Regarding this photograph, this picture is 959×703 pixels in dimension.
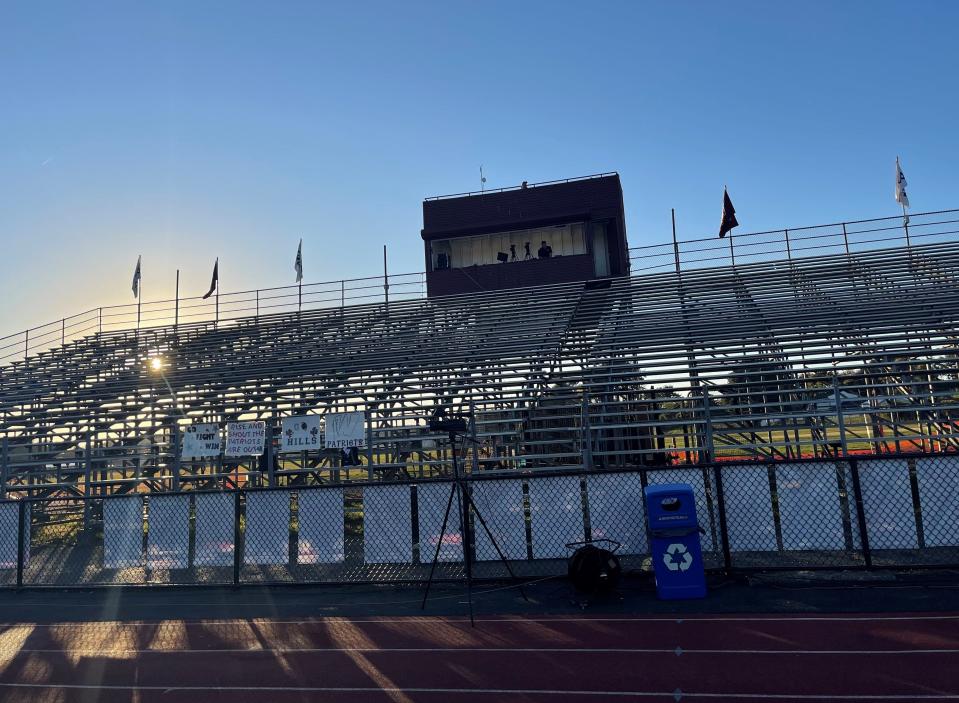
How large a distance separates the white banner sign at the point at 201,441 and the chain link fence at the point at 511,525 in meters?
4.69

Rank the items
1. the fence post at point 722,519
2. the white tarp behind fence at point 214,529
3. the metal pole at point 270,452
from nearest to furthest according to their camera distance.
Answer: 1. the fence post at point 722,519
2. the white tarp behind fence at point 214,529
3. the metal pole at point 270,452

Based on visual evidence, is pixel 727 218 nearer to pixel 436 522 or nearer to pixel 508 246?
pixel 508 246

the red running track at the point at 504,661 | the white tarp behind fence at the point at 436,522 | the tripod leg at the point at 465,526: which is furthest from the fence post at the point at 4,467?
the tripod leg at the point at 465,526

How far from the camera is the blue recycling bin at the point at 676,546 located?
8031mm

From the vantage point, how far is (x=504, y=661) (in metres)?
6.43

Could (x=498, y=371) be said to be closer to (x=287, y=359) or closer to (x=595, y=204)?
(x=287, y=359)

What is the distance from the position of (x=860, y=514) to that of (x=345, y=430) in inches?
380

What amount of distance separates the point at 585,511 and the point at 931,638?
383 cm

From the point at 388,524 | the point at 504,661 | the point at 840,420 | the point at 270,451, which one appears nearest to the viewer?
the point at 504,661

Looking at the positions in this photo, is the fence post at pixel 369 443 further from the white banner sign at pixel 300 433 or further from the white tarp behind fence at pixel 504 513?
the white tarp behind fence at pixel 504 513

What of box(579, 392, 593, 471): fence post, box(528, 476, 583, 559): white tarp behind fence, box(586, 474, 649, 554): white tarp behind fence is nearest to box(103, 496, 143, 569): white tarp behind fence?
box(528, 476, 583, 559): white tarp behind fence

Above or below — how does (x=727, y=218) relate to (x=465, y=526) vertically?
above

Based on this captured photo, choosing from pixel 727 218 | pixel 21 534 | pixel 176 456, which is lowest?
pixel 21 534

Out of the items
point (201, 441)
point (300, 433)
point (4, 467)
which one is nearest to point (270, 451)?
point (300, 433)
